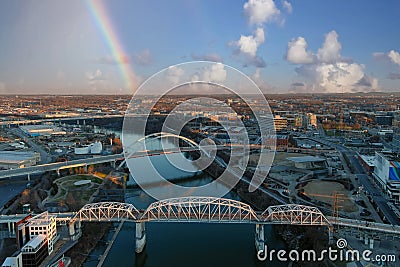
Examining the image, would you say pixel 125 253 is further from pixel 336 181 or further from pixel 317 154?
pixel 317 154

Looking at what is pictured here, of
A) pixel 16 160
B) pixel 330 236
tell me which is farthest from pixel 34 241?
pixel 16 160

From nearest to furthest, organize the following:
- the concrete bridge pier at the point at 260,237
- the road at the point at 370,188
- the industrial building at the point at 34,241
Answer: the industrial building at the point at 34,241, the concrete bridge pier at the point at 260,237, the road at the point at 370,188

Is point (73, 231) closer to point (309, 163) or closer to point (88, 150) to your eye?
point (309, 163)

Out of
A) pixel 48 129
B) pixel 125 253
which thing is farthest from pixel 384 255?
pixel 48 129

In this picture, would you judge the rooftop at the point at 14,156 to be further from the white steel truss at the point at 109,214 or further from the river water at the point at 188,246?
the river water at the point at 188,246

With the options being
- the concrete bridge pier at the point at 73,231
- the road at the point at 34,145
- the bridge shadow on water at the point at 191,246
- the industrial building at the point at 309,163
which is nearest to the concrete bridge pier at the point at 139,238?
the bridge shadow on water at the point at 191,246

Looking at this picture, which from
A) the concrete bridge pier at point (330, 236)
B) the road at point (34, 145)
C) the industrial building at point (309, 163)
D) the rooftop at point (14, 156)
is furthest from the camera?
the road at point (34, 145)
